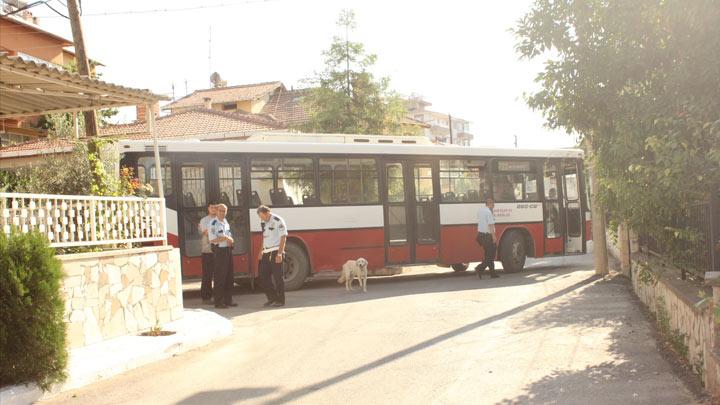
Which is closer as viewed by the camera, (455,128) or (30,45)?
(30,45)

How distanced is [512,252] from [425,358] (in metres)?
11.2

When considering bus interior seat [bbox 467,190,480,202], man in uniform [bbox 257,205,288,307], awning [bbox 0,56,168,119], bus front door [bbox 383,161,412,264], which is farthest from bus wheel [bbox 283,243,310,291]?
awning [bbox 0,56,168,119]

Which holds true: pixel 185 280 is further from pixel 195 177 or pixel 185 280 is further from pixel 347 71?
pixel 347 71

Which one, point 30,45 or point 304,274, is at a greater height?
point 30,45

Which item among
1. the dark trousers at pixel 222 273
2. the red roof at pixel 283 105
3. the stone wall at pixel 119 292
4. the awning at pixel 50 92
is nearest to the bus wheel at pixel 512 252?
the dark trousers at pixel 222 273

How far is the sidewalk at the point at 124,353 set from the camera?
657 cm

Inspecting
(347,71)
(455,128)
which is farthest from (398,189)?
(455,128)

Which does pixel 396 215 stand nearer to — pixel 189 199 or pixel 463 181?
pixel 463 181

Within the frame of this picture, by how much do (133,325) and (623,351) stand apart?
587 cm

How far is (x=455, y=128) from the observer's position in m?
145

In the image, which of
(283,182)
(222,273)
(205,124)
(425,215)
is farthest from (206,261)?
(205,124)

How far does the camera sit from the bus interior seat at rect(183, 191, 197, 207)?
49.0 ft

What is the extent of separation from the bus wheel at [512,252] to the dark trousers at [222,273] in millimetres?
8043

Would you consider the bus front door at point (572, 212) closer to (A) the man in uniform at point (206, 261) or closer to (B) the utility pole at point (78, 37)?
(A) the man in uniform at point (206, 261)
